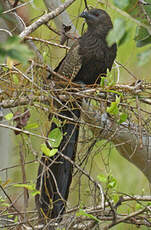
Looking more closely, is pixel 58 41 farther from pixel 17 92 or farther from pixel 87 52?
pixel 17 92

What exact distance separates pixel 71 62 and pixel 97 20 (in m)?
0.32

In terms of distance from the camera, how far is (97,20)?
236cm

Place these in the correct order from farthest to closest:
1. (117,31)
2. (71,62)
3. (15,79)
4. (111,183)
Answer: (71,62) → (15,79) → (111,183) → (117,31)

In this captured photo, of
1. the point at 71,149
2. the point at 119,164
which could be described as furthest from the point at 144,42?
the point at 119,164

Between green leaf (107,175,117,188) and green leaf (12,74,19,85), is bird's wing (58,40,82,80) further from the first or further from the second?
green leaf (107,175,117,188)

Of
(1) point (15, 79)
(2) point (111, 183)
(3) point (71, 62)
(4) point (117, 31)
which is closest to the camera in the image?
(4) point (117, 31)

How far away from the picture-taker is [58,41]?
7.50 feet

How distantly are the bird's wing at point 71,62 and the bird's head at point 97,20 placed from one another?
186 millimetres

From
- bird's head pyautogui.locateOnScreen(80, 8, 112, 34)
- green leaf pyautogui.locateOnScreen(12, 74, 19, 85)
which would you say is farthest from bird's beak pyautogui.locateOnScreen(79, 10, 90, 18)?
green leaf pyautogui.locateOnScreen(12, 74, 19, 85)

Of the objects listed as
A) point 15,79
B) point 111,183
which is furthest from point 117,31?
point 15,79

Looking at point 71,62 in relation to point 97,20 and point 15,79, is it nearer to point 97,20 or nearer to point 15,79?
point 97,20

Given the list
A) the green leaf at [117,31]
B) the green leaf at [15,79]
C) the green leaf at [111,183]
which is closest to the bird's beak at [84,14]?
the green leaf at [15,79]

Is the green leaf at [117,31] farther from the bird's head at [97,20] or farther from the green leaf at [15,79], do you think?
the bird's head at [97,20]

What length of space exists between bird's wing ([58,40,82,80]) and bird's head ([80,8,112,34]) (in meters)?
0.19
